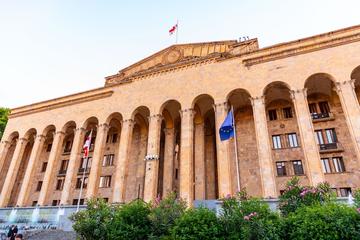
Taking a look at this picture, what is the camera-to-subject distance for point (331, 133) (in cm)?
2200

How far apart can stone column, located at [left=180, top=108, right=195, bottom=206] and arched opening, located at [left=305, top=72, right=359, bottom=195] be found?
10264 mm

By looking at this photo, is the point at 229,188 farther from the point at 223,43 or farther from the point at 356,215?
the point at 223,43

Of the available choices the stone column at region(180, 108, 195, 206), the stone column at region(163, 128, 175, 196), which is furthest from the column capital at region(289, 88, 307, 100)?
the stone column at region(163, 128, 175, 196)

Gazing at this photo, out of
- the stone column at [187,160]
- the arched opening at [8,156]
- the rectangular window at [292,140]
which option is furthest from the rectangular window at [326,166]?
the arched opening at [8,156]

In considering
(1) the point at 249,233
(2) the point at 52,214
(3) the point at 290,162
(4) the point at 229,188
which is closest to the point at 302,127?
(3) the point at 290,162

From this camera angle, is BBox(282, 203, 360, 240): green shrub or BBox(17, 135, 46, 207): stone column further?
BBox(17, 135, 46, 207): stone column

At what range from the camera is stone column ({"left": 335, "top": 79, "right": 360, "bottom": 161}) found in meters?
16.6

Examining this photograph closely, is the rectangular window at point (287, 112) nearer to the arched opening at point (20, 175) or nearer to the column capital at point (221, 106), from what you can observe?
the column capital at point (221, 106)

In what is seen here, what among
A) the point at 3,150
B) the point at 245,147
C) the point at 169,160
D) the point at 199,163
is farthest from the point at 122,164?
the point at 3,150

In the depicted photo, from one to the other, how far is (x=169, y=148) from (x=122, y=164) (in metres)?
5.55

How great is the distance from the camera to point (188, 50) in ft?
88.7

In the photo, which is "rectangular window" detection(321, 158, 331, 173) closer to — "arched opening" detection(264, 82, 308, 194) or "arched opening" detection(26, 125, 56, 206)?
"arched opening" detection(264, 82, 308, 194)

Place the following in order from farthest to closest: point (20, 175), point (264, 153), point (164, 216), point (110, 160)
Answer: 1. point (20, 175)
2. point (110, 160)
3. point (264, 153)
4. point (164, 216)

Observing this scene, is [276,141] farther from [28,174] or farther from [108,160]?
[28,174]
